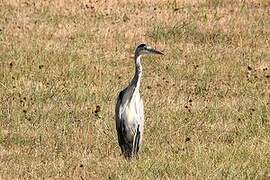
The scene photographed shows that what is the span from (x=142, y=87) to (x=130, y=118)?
4.56 meters

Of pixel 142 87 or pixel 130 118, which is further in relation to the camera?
pixel 142 87

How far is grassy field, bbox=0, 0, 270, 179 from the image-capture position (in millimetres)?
9078

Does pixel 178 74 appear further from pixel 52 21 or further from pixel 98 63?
pixel 52 21

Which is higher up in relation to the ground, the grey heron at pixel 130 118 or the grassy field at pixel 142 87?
the grey heron at pixel 130 118

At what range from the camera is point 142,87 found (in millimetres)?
14008

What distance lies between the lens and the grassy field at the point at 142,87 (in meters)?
9.08

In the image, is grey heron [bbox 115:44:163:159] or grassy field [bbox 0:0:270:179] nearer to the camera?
grassy field [bbox 0:0:270:179]

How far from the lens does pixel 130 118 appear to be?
9469 millimetres

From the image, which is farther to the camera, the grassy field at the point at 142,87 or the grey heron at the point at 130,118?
the grey heron at the point at 130,118

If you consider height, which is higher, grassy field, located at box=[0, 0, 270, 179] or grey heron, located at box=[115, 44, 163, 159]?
grey heron, located at box=[115, 44, 163, 159]

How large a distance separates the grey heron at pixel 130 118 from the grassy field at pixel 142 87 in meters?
0.18

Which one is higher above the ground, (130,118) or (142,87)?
(130,118)

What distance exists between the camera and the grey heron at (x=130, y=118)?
9.47 m

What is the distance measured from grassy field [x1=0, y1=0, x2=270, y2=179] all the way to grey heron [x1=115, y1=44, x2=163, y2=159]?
0.59ft
